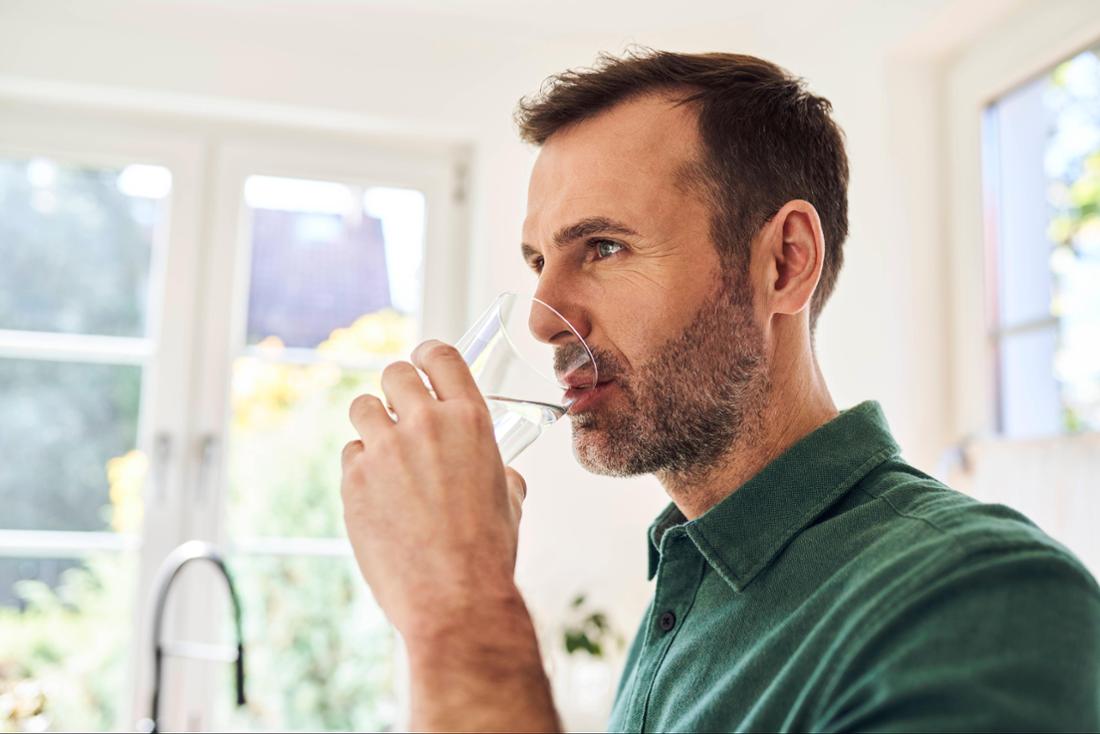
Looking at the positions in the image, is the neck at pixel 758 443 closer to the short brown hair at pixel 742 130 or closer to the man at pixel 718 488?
the man at pixel 718 488

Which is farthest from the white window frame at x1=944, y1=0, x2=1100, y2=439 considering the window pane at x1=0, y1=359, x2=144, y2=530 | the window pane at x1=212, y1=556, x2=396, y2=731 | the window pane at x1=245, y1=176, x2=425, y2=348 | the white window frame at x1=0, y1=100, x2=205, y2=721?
the window pane at x1=0, y1=359, x2=144, y2=530

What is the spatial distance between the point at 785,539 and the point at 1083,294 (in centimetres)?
132

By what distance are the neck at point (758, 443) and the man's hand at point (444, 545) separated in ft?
1.01

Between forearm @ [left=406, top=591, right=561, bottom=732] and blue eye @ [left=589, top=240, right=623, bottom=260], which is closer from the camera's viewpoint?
forearm @ [left=406, top=591, right=561, bottom=732]

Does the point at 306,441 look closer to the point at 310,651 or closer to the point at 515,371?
the point at 310,651

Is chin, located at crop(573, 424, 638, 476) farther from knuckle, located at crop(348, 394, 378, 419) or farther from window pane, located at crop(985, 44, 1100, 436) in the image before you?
window pane, located at crop(985, 44, 1100, 436)

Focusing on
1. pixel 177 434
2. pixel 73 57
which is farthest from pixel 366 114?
pixel 177 434

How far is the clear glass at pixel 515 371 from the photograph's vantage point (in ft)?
2.82

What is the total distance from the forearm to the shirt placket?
0.71 feet

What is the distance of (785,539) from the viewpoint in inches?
31.9

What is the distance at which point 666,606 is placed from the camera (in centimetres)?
89

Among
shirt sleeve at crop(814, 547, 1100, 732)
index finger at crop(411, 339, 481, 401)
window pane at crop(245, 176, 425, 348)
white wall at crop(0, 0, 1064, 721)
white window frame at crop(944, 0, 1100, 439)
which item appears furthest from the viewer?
window pane at crop(245, 176, 425, 348)

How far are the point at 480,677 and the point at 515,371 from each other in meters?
0.30

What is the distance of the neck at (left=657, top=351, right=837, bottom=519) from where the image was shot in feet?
3.14
